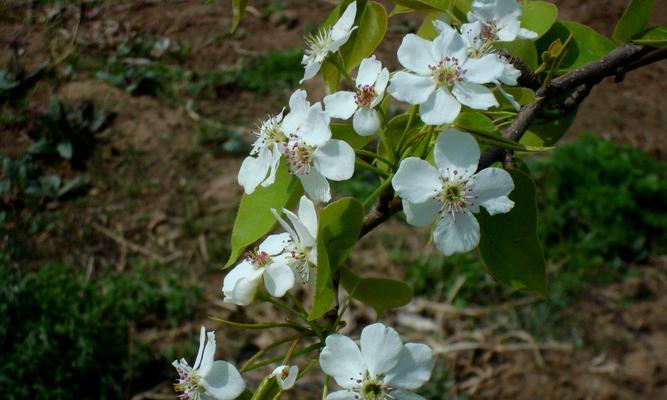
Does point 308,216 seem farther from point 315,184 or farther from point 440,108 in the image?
point 440,108

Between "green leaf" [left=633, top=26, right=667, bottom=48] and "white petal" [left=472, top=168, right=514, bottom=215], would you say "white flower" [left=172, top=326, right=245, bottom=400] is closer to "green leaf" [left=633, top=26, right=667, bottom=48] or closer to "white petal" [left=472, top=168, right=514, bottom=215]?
"white petal" [left=472, top=168, right=514, bottom=215]

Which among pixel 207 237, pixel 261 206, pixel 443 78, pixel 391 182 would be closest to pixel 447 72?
pixel 443 78

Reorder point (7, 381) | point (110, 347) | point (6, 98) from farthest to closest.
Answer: point (6, 98) → point (110, 347) → point (7, 381)

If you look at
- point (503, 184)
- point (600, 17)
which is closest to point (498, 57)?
point (503, 184)

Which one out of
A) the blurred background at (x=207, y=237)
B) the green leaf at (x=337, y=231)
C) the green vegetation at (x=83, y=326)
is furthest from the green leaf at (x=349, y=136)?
the green vegetation at (x=83, y=326)

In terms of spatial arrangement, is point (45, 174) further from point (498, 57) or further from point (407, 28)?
point (498, 57)

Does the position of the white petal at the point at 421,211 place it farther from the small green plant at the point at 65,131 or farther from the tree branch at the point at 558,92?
the small green plant at the point at 65,131
